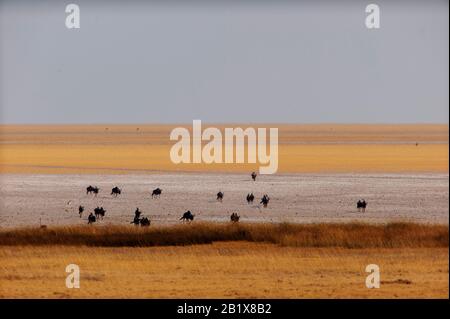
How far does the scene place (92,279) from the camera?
1393 centimetres

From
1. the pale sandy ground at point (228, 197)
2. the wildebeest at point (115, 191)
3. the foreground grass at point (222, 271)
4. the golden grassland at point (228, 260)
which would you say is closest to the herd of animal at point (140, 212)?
the wildebeest at point (115, 191)

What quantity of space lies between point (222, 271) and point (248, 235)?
4162 millimetres

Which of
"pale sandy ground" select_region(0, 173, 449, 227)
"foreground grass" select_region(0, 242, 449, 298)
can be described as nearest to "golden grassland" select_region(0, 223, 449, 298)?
"foreground grass" select_region(0, 242, 449, 298)

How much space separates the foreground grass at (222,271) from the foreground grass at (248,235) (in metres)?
0.54

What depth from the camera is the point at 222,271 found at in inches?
576

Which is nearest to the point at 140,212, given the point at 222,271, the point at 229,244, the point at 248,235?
the point at 248,235

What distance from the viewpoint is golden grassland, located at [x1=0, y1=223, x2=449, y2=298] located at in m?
13.0

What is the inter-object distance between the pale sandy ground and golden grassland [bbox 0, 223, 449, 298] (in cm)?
429

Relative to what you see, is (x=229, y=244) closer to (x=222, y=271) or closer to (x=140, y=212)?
(x=222, y=271)

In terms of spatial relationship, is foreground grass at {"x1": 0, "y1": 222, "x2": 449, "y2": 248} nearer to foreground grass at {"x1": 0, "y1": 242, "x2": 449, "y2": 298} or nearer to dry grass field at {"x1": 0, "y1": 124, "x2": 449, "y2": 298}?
dry grass field at {"x1": 0, "y1": 124, "x2": 449, "y2": 298}

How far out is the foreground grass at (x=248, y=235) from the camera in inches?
696

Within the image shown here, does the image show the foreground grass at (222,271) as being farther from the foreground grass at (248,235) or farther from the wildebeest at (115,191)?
the wildebeest at (115,191)

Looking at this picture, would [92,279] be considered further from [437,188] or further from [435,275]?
[437,188]
